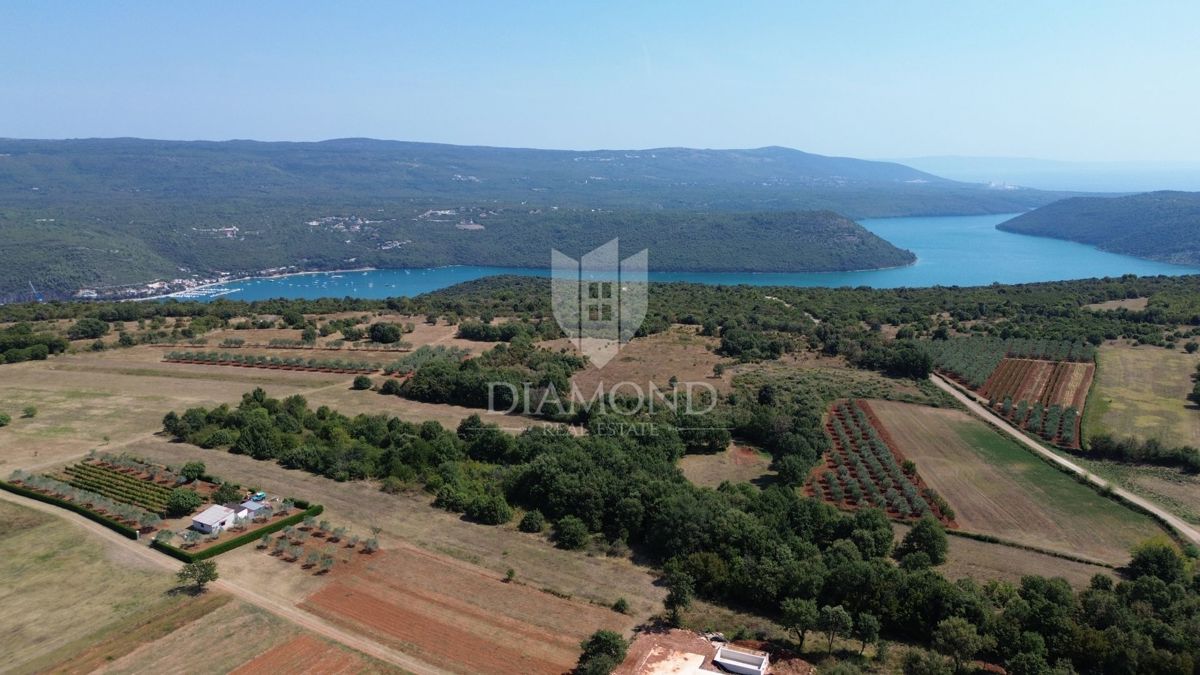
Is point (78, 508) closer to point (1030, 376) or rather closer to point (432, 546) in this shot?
point (432, 546)

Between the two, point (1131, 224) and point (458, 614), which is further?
point (1131, 224)

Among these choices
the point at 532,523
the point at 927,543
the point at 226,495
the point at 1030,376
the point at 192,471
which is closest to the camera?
the point at 927,543

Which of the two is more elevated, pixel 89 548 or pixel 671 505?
pixel 671 505

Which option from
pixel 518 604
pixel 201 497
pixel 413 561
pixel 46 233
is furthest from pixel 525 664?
pixel 46 233

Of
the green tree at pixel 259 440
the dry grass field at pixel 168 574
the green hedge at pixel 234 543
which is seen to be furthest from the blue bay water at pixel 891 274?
the green hedge at pixel 234 543

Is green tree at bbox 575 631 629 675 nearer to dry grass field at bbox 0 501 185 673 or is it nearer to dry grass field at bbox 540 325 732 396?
dry grass field at bbox 0 501 185 673

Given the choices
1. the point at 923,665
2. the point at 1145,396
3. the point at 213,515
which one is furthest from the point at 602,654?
the point at 1145,396

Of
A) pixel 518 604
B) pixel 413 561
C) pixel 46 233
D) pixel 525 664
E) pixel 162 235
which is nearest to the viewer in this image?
pixel 525 664

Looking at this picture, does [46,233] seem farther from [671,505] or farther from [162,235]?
[671,505]
